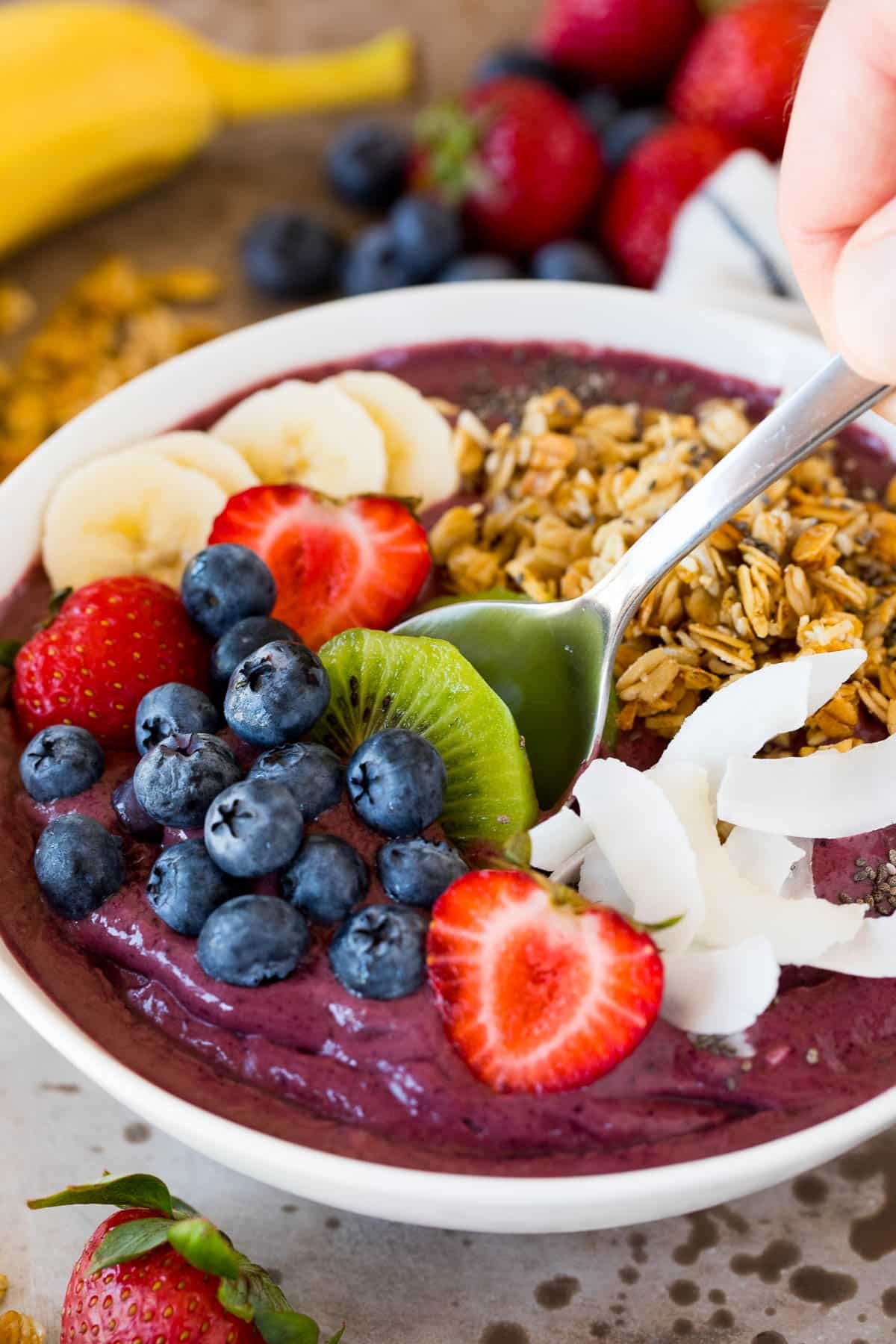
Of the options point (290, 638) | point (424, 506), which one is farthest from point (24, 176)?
point (290, 638)

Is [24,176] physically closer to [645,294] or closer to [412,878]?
[645,294]

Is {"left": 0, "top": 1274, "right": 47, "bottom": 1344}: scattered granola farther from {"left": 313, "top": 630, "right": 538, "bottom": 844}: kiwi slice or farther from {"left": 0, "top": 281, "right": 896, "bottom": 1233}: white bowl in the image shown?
{"left": 313, "top": 630, "right": 538, "bottom": 844}: kiwi slice

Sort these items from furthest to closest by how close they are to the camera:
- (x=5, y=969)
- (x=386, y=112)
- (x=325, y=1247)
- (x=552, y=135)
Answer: (x=386, y=112) < (x=552, y=135) < (x=325, y=1247) < (x=5, y=969)

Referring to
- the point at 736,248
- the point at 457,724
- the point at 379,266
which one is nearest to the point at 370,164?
the point at 379,266

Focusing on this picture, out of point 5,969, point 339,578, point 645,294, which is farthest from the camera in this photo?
A: point 645,294

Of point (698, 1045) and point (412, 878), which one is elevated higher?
point (412, 878)

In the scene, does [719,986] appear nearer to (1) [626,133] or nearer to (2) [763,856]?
(2) [763,856]

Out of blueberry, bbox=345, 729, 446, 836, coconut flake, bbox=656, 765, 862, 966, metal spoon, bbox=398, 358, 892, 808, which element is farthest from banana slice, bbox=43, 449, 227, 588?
coconut flake, bbox=656, 765, 862, 966

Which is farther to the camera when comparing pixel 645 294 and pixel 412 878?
pixel 645 294
